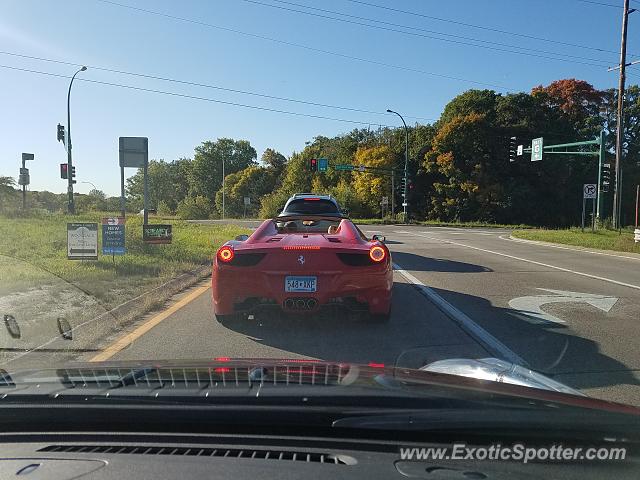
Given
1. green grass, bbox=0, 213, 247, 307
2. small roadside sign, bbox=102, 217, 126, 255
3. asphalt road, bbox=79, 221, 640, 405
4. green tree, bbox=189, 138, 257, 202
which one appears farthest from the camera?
green tree, bbox=189, 138, 257, 202

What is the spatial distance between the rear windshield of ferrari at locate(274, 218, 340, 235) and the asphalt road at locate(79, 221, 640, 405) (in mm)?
1256

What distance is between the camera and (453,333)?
6.76 meters

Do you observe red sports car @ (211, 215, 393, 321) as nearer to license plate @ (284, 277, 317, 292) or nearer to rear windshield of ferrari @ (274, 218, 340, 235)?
license plate @ (284, 277, 317, 292)

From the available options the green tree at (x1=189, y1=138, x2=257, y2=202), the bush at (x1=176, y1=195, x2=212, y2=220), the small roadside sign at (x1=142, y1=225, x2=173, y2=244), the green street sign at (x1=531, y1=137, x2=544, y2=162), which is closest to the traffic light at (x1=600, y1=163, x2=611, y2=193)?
the green street sign at (x1=531, y1=137, x2=544, y2=162)

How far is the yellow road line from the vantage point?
5742 millimetres

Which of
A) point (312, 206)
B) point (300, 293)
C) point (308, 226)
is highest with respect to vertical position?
point (312, 206)

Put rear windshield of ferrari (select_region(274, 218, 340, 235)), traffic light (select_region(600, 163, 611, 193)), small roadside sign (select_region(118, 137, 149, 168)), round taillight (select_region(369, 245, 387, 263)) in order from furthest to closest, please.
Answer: traffic light (select_region(600, 163, 611, 193)) < small roadside sign (select_region(118, 137, 149, 168)) < rear windshield of ferrari (select_region(274, 218, 340, 235)) < round taillight (select_region(369, 245, 387, 263))

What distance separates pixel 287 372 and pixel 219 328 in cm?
397

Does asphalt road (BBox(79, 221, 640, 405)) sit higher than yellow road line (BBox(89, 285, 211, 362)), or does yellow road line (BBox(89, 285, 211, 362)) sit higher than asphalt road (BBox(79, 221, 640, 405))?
asphalt road (BBox(79, 221, 640, 405))

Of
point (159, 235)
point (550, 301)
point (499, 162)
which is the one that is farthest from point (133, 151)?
point (499, 162)

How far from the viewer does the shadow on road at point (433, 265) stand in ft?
45.1

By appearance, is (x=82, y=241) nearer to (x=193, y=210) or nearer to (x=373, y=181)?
(x=373, y=181)

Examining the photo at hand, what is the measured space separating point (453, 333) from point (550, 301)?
128 inches

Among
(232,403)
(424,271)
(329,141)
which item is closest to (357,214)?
(329,141)
